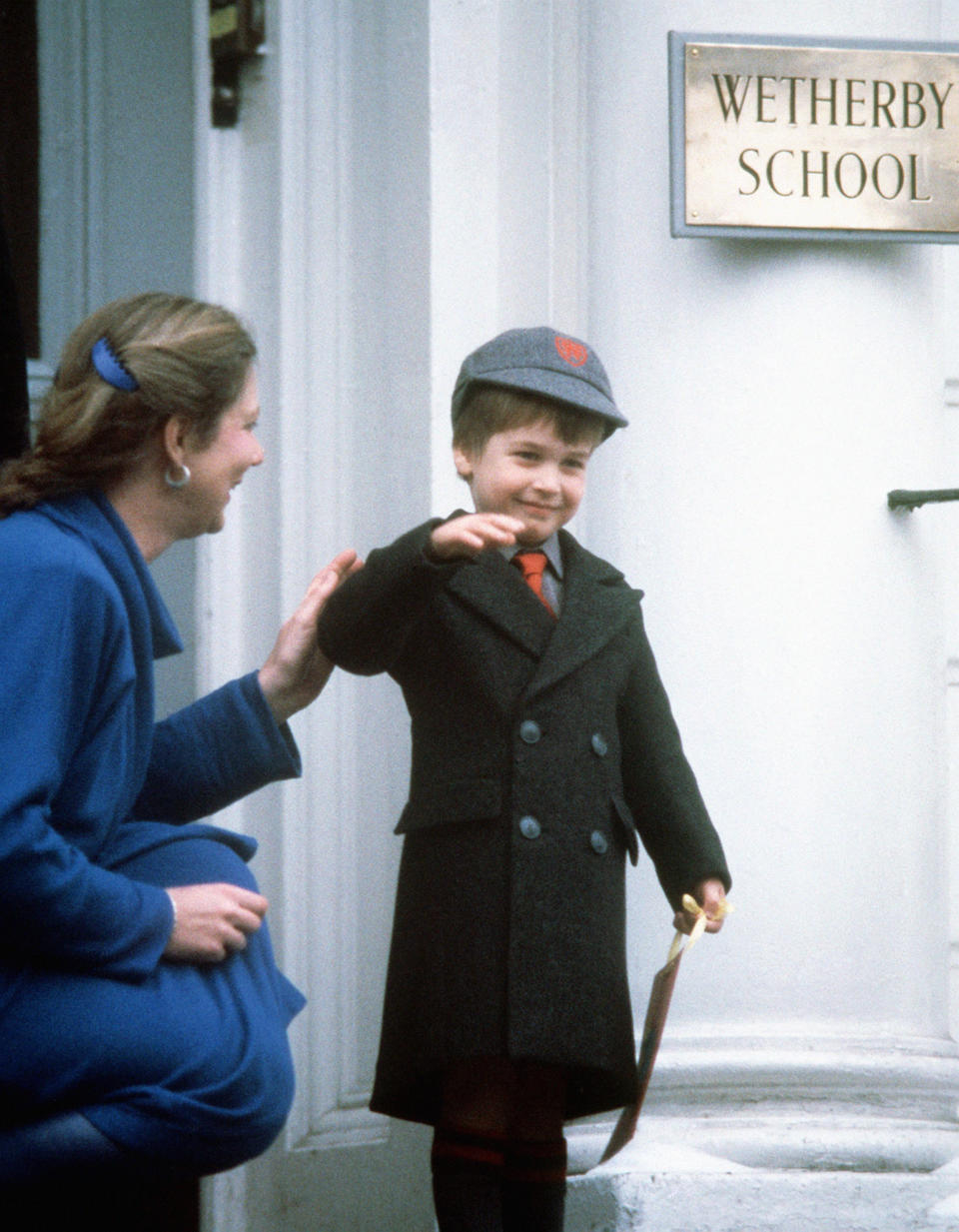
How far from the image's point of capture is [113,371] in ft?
5.66

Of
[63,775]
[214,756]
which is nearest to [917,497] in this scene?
[214,756]

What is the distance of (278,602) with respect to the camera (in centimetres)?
261

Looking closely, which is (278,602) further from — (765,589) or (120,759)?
(120,759)

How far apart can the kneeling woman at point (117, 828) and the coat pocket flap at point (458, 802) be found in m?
0.26

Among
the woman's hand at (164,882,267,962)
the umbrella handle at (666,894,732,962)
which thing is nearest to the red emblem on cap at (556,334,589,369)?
the umbrella handle at (666,894,732,962)

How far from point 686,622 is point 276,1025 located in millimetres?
1128

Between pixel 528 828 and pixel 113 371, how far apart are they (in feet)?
2.50

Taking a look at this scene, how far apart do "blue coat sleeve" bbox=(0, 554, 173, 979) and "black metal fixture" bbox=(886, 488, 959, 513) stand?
1.44 m

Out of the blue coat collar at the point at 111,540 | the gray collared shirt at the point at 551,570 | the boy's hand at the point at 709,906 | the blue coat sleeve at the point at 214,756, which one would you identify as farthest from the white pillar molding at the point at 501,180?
the blue coat collar at the point at 111,540

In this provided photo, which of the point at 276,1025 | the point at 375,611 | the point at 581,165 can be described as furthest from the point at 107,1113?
the point at 581,165

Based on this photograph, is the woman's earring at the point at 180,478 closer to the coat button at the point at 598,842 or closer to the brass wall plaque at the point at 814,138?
the coat button at the point at 598,842

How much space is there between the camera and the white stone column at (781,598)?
8.45ft

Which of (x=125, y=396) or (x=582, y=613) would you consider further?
(x=582, y=613)

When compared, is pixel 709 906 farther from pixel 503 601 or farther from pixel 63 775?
pixel 63 775
